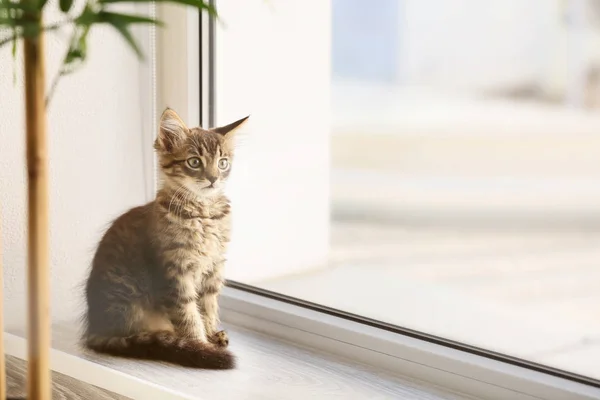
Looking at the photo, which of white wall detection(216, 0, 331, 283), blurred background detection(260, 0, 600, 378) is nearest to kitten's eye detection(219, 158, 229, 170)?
white wall detection(216, 0, 331, 283)

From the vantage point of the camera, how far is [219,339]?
120 cm

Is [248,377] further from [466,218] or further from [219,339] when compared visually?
[466,218]

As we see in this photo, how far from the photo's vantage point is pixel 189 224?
1.13m

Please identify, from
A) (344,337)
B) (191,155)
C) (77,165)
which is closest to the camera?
(191,155)

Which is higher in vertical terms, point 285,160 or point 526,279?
point 285,160

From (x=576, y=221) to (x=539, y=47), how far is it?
1.70 ft

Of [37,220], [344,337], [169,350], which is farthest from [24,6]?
[344,337]

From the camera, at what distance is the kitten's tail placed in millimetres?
1152

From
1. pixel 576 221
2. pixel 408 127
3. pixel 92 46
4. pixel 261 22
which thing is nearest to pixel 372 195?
pixel 408 127

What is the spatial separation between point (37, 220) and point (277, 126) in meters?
0.86

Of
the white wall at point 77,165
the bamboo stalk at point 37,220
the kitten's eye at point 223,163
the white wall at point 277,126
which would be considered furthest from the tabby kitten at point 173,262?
the bamboo stalk at point 37,220

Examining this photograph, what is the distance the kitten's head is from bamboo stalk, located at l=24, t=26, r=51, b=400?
0.43m

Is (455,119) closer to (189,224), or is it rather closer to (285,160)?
(285,160)

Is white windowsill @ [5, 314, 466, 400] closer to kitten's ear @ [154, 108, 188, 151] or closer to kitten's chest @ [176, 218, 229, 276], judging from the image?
kitten's chest @ [176, 218, 229, 276]
